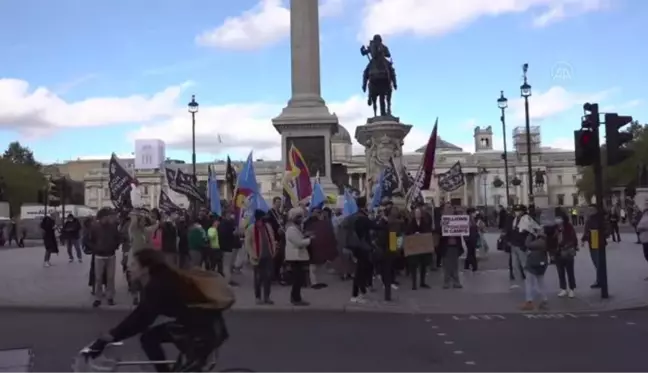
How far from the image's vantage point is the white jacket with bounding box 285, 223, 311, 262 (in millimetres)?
16531

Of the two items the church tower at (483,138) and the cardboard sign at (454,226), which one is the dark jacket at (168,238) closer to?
the cardboard sign at (454,226)

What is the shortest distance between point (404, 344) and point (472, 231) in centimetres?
1173

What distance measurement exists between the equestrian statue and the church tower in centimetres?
14144

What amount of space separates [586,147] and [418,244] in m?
4.41

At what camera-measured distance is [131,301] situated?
17.8 meters

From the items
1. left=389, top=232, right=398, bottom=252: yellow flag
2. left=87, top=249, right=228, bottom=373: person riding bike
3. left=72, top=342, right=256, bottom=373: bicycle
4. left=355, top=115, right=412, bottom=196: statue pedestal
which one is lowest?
left=72, top=342, right=256, bottom=373: bicycle

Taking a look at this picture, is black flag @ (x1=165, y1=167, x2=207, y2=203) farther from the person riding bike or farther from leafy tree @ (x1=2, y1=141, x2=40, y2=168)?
leafy tree @ (x1=2, y1=141, x2=40, y2=168)

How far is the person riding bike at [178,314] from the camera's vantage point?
662 centimetres

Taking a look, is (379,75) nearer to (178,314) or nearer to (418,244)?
(418,244)

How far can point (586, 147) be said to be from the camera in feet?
55.0

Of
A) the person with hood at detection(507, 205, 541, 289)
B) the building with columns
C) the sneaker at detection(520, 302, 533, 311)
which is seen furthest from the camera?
the building with columns

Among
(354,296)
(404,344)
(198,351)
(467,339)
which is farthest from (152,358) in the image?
(354,296)

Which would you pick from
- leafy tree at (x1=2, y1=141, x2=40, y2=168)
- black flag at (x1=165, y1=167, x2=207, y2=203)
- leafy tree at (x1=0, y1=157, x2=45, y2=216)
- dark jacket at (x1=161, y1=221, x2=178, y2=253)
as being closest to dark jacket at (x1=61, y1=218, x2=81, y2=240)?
black flag at (x1=165, y1=167, x2=207, y2=203)

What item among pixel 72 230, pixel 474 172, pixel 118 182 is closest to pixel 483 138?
pixel 474 172
